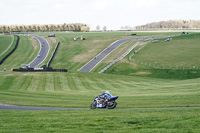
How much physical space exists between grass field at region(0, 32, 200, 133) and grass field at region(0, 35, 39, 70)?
0.34 meters

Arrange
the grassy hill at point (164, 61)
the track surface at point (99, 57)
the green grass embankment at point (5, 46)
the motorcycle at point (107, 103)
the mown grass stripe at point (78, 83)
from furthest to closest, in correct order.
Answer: the green grass embankment at point (5, 46)
the track surface at point (99, 57)
the grassy hill at point (164, 61)
the mown grass stripe at point (78, 83)
the motorcycle at point (107, 103)

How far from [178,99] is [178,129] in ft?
50.6

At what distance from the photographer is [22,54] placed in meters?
123

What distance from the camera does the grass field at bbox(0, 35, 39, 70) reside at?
351ft

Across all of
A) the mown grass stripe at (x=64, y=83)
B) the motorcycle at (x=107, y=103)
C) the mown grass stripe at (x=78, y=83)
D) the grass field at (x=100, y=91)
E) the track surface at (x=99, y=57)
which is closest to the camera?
the grass field at (x=100, y=91)

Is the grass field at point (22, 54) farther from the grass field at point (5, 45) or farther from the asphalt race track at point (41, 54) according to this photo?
the grass field at point (5, 45)

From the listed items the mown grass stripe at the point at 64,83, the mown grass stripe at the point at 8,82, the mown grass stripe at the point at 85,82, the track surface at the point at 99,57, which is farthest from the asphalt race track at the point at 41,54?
the mown grass stripe at the point at 8,82

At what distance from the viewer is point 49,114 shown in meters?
24.8

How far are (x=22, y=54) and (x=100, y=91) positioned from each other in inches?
3160

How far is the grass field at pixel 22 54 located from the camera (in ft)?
351

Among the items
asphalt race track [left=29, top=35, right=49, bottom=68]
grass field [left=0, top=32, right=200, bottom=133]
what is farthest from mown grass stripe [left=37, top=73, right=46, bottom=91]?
asphalt race track [left=29, top=35, right=49, bottom=68]

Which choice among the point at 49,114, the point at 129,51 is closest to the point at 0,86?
the point at 49,114

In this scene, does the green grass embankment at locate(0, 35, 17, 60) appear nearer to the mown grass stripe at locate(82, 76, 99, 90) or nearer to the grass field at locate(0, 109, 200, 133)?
the mown grass stripe at locate(82, 76, 99, 90)

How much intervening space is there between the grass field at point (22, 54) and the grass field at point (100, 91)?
1.11 ft
